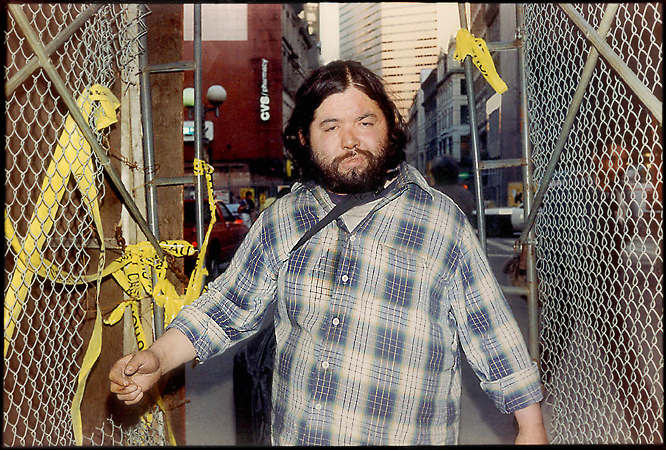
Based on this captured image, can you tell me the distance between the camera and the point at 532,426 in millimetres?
1691

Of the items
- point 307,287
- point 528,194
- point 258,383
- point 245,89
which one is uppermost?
point 245,89

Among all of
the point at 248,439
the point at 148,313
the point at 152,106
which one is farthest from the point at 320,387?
the point at 152,106

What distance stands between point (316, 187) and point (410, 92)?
787 mm

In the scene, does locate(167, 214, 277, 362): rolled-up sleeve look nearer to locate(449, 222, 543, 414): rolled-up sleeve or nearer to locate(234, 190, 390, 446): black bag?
locate(234, 190, 390, 446): black bag

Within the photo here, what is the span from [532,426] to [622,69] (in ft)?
4.04

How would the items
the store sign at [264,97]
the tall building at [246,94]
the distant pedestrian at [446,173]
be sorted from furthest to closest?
the store sign at [264,97] → the tall building at [246,94] → the distant pedestrian at [446,173]

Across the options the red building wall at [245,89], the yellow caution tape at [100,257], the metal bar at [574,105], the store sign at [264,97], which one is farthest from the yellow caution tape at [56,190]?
the store sign at [264,97]

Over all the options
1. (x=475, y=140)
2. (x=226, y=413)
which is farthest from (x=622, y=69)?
(x=226, y=413)

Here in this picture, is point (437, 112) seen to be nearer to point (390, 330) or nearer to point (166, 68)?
point (166, 68)

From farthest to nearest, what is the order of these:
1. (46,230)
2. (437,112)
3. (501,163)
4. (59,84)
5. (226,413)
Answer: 1. (226,413)
2. (437,112)
3. (501,163)
4. (46,230)
5. (59,84)

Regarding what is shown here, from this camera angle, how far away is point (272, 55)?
97.0 ft

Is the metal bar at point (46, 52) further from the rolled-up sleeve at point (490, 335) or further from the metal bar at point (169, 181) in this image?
the rolled-up sleeve at point (490, 335)

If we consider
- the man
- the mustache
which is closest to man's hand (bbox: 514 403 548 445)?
the man

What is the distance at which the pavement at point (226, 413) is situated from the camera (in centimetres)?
380
